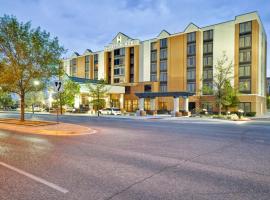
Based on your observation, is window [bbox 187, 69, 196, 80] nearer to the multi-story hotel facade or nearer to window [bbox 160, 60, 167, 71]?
the multi-story hotel facade

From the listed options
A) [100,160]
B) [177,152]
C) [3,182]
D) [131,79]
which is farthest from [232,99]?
[3,182]

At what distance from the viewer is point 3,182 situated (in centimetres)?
504

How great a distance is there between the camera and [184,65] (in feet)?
168

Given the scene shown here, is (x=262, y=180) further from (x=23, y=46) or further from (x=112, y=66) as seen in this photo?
(x=112, y=66)

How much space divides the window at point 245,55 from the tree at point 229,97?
8747mm

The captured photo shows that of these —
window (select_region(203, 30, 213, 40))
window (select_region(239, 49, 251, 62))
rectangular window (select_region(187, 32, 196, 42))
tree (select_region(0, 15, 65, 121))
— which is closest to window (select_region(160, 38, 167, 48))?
rectangular window (select_region(187, 32, 196, 42))

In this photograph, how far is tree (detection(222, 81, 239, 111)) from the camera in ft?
118

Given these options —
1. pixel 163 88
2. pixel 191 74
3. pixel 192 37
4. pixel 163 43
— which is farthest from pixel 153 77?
pixel 192 37

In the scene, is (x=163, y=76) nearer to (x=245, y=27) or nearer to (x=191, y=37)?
(x=191, y=37)

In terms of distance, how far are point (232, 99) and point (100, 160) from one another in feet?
123

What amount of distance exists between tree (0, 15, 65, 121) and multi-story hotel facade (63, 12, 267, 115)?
1650 cm

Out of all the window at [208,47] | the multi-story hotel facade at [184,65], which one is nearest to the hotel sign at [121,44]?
the multi-story hotel facade at [184,65]

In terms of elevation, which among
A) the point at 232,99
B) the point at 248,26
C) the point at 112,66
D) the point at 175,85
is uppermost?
the point at 248,26

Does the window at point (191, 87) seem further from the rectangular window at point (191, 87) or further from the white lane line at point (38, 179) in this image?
the white lane line at point (38, 179)
